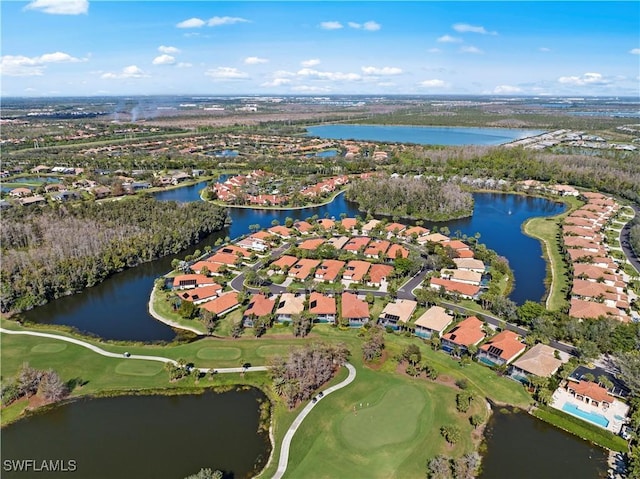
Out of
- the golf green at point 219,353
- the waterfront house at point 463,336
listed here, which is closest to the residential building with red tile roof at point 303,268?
the golf green at point 219,353

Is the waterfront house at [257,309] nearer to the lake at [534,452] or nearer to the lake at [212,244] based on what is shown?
the lake at [212,244]

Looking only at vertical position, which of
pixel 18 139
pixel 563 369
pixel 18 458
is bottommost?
pixel 18 458

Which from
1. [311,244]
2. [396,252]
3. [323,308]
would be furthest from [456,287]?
[311,244]

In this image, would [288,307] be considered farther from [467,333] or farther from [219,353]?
[467,333]

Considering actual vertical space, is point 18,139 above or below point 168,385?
above

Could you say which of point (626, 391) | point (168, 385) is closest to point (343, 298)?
point (168, 385)

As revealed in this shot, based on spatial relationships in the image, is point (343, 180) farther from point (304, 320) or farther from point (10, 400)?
point (10, 400)

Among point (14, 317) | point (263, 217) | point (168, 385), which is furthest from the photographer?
point (263, 217)

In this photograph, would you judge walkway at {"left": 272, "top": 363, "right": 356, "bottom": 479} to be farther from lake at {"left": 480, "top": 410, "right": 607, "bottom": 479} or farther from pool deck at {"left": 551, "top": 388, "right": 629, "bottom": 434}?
pool deck at {"left": 551, "top": 388, "right": 629, "bottom": 434}
